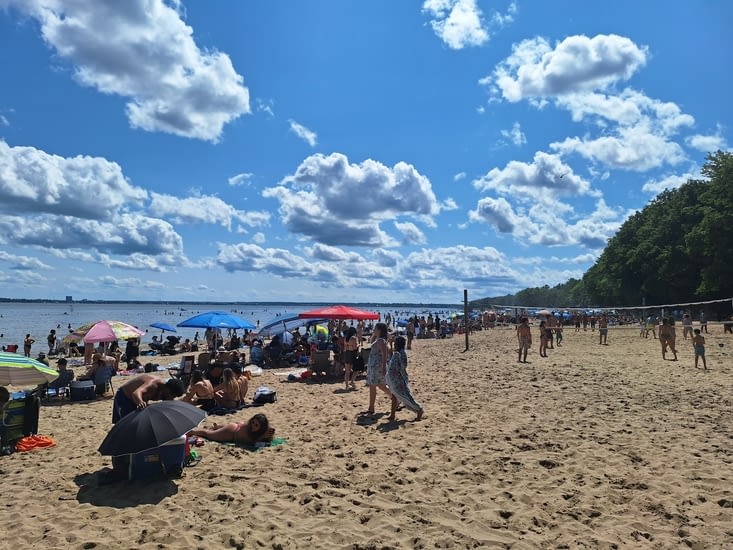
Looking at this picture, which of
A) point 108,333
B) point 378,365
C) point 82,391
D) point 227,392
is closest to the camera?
point 378,365

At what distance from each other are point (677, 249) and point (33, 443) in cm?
4644

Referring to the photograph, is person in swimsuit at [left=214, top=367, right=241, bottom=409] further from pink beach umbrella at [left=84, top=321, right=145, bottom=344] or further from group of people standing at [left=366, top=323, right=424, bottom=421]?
pink beach umbrella at [left=84, top=321, right=145, bottom=344]

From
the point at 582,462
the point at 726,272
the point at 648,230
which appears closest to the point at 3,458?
the point at 582,462

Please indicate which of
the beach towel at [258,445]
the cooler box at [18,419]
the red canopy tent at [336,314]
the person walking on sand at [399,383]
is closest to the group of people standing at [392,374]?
the person walking on sand at [399,383]

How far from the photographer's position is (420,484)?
4.88 metres

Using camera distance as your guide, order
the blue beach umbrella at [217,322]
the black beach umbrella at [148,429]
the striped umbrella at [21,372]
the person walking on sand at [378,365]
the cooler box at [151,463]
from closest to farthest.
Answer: the black beach umbrella at [148,429], the cooler box at [151,463], the striped umbrella at [21,372], the person walking on sand at [378,365], the blue beach umbrella at [217,322]

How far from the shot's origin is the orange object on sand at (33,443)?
6.12 meters

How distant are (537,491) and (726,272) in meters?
34.6

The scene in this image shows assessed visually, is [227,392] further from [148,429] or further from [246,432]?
[148,429]

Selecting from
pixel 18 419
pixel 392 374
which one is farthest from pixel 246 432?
pixel 18 419

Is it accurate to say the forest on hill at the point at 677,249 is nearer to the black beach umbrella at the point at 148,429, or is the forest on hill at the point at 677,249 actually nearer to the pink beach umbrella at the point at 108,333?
the pink beach umbrella at the point at 108,333

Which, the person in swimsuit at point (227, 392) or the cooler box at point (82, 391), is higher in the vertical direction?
the person in swimsuit at point (227, 392)

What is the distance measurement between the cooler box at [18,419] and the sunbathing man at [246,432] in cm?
219

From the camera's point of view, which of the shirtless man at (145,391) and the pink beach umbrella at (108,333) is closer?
the shirtless man at (145,391)
